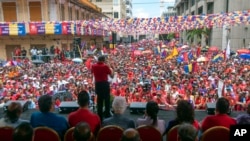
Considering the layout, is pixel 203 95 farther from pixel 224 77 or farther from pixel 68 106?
pixel 68 106

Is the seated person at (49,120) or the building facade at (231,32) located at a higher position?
the building facade at (231,32)

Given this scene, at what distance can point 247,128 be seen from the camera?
→ 3.19m

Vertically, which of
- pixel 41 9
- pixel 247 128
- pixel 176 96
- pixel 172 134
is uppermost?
pixel 41 9

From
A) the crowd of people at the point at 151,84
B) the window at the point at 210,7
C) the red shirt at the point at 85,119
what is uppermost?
the window at the point at 210,7

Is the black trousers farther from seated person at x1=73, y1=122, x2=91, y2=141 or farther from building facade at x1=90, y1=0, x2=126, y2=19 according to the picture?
building facade at x1=90, y1=0, x2=126, y2=19

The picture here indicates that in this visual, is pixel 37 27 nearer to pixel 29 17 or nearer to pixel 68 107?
pixel 29 17

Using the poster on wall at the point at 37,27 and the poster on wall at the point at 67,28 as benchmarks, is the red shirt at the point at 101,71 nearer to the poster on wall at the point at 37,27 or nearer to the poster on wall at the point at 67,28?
the poster on wall at the point at 67,28

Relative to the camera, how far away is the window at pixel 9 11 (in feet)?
91.8

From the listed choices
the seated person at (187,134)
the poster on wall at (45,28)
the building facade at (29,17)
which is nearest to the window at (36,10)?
the building facade at (29,17)

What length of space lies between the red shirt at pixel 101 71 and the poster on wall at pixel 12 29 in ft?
65.8

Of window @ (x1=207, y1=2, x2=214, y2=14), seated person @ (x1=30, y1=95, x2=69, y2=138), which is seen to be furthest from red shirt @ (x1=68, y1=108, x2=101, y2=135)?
A: window @ (x1=207, y1=2, x2=214, y2=14)

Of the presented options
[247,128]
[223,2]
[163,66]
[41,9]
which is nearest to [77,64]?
[163,66]

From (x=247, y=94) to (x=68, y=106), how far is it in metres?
6.83

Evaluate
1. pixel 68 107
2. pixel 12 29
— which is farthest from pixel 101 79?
pixel 12 29
